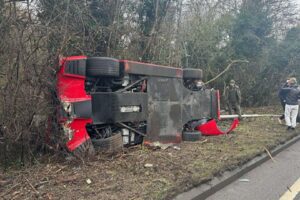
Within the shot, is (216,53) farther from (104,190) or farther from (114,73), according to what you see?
(104,190)

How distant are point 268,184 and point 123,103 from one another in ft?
9.27

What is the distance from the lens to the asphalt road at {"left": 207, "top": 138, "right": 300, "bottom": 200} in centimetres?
516

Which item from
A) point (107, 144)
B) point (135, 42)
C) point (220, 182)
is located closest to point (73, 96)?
point (107, 144)

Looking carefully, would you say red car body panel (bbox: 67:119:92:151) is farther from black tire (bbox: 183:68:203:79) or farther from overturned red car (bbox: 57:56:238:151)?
black tire (bbox: 183:68:203:79)

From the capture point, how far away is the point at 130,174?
5.29 metres

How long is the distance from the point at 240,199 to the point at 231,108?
31.2 ft

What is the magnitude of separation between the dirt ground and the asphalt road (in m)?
0.30

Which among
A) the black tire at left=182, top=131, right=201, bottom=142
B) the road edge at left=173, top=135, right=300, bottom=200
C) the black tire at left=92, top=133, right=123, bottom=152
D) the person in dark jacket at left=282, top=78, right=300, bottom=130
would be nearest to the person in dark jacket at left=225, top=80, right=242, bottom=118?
the person in dark jacket at left=282, top=78, right=300, bottom=130

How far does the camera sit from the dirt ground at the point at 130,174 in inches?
174

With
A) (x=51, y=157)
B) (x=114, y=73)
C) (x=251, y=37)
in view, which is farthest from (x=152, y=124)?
(x=251, y=37)

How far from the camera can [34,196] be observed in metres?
4.21

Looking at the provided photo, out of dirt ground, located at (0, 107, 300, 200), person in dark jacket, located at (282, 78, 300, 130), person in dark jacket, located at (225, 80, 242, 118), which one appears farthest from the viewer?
person in dark jacket, located at (225, 80, 242, 118)

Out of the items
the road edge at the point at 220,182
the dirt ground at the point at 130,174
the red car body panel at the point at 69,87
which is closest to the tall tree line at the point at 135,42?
the red car body panel at the point at 69,87

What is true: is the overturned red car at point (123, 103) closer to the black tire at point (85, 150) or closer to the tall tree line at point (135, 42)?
the black tire at point (85, 150)
